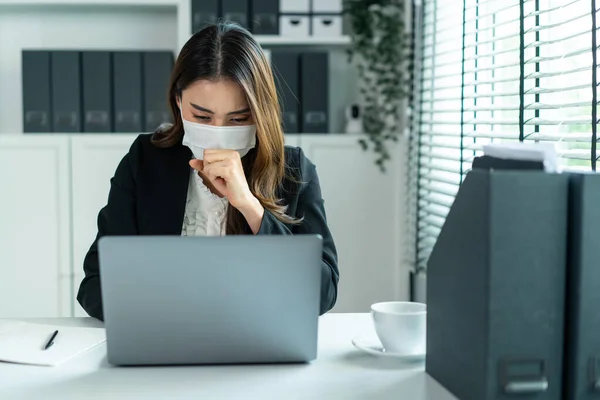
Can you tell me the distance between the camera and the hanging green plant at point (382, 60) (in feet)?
9.73

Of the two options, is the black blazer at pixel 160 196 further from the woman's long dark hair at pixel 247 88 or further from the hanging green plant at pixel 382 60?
the hanging green plant at pixel 382 60

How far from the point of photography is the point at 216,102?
5.39 ft

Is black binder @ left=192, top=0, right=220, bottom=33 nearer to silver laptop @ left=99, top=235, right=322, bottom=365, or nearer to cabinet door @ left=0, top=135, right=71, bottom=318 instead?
cabinet door @ left=0, top=135, right=71, bottom=318

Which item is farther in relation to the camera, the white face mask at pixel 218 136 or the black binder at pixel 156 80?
the black binder at pixel 156 80

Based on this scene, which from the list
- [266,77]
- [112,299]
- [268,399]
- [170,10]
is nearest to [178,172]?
[266,77]

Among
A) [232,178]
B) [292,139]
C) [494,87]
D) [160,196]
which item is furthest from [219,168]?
[292,139]

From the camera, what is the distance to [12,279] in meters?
2.97

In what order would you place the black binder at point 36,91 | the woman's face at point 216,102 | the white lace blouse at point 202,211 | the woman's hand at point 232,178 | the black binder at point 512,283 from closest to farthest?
the black binder at point 512,283 → the woman's hand at point 232,178 → the woman's face at point 216,102 → the white lace blouse at point 202,211 → the black binder at point 36,91

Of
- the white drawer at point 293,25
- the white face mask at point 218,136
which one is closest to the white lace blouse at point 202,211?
the white face mask at point 218,136

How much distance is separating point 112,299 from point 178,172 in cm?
74

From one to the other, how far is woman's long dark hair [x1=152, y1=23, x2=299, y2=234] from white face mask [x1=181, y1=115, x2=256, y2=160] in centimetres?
3

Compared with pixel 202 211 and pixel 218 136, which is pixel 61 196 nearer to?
pixel 202 211

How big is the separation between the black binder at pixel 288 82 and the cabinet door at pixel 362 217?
86 mm

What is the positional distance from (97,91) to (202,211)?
132 centimetres
